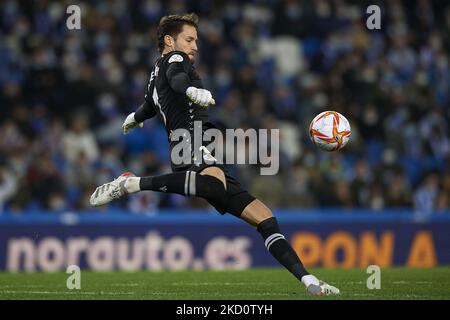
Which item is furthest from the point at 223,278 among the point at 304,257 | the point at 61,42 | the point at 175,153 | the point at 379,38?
the point at 379,38

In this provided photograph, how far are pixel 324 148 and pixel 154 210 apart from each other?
6.83 metres

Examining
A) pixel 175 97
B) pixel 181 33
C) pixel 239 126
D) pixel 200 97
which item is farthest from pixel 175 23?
pixel 239 126

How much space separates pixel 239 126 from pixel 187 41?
8171 millimetres

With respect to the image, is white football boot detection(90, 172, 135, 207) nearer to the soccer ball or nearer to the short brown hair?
the short brown hair

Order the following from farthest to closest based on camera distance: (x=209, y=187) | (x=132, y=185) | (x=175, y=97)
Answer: (x=175, y=97)
(x=132, y=185)
(x=209, y=187)

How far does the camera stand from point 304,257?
583 inches

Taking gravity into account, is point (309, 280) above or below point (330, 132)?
below

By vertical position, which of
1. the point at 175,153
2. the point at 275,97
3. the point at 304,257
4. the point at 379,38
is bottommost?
the point at 304,257

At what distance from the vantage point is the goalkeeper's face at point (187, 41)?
9.03 meters

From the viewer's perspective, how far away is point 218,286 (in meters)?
9.53

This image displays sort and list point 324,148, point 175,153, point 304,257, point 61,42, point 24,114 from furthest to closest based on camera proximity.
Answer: point 61,42
point 24,114
point 304,257
point 324,148
point 175,153

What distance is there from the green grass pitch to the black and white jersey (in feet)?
5.08

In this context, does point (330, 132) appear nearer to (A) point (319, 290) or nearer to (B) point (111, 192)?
(A) point (319, 290)

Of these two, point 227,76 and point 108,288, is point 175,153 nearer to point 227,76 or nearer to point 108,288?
point 108,288
